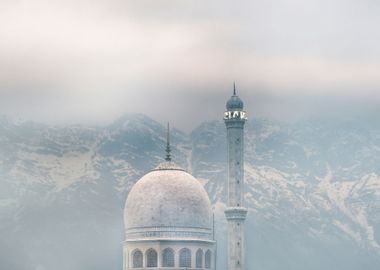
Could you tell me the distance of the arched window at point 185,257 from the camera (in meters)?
120

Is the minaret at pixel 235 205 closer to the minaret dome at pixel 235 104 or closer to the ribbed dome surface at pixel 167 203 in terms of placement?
the minaret dome at pixel 235 104

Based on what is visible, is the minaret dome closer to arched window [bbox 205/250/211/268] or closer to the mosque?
the mosque

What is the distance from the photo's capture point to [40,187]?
188750 mm

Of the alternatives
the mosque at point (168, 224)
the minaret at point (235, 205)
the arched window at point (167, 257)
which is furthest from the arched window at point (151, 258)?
the minaret at point (235, 205)

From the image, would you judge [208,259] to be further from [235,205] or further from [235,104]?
[235,104]

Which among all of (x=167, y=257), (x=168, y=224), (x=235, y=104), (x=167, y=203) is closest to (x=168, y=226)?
(x=168, y=224)

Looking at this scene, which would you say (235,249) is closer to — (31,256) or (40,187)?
(31,256)

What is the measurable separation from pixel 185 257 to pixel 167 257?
183 centimetres

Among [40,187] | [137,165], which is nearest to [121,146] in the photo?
[137,165]

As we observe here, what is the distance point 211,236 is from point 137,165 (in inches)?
2951

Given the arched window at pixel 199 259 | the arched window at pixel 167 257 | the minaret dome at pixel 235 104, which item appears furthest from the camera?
the minaret dome at pixel 235 104

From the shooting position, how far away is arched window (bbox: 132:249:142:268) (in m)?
121

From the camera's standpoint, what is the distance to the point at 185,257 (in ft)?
395

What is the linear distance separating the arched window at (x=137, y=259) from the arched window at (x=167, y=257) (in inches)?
103
